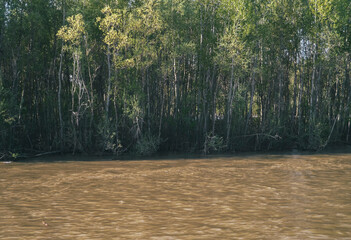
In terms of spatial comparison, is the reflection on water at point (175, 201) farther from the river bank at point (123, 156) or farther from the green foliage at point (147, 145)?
the green foliage at point (147, 145)

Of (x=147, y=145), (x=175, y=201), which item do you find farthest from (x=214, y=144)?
(x=175, y=201)

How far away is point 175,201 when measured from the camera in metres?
12.2

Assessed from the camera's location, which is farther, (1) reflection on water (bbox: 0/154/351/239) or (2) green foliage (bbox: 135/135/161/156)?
(2) green foliage (bbox: 135/135/161/156)

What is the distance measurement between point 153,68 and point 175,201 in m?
16.9

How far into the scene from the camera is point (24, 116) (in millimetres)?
25750

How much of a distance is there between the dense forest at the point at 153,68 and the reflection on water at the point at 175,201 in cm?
495

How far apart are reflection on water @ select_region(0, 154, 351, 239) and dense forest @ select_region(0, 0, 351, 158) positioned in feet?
16.3

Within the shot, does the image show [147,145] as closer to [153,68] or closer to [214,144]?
[214,144]

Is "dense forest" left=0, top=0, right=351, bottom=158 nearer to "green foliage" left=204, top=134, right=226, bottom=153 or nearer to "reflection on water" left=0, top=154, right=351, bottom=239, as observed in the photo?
"green foliage" left=204, top=134, right=226, bottom=153

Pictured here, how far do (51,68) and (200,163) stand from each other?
11.9 metres

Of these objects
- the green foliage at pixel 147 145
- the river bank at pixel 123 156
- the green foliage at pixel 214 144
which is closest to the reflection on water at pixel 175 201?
the river bank at pixel 123 156

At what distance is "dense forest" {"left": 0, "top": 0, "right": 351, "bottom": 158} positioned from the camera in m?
24.3

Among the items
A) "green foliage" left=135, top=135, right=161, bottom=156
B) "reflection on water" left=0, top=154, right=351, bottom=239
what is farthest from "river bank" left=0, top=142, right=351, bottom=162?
"reflection on water" left=0, top=154, right=351, bottom=239

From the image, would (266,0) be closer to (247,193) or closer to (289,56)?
(289,56)
